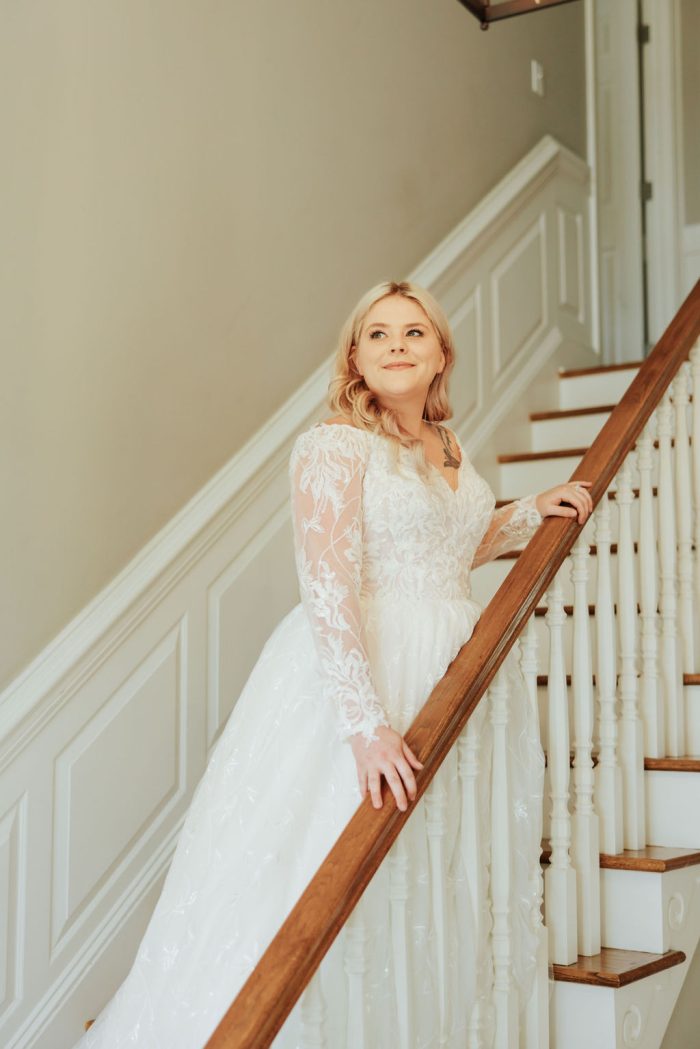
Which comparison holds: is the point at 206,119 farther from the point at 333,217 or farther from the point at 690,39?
the point at 690,39

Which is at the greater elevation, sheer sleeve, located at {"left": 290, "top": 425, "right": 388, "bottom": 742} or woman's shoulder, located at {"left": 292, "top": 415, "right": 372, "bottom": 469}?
woman's shoulder, located at {"left": 292, "top": 415, "right": 372, "bottom": 469}

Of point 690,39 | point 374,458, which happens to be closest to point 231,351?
point 374,458

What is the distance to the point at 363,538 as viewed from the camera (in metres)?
2.03

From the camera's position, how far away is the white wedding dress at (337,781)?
1.79 meters

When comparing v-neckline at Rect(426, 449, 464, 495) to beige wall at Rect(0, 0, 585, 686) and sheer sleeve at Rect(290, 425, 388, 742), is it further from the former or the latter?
beige wall at Rect(0, 0, 585, 686)

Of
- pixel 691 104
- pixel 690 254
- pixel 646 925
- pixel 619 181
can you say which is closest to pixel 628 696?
pixel 646 925

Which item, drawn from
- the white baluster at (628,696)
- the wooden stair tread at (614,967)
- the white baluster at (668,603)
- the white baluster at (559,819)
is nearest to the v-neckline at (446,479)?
the white baluster at (559,819)

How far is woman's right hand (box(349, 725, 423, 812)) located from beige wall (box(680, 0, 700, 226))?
4.40 metres

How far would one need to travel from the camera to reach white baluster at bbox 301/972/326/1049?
1444mm

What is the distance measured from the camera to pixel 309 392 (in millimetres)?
3326

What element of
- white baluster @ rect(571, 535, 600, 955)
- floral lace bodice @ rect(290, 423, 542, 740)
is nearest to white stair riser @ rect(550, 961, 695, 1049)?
white baluster @ rect(571, 535, 600, 955)

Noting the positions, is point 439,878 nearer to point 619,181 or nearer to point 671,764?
point 671,764

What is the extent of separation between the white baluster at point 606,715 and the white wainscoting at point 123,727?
Answer: 1003 millimetres

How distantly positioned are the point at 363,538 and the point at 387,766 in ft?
1.62
